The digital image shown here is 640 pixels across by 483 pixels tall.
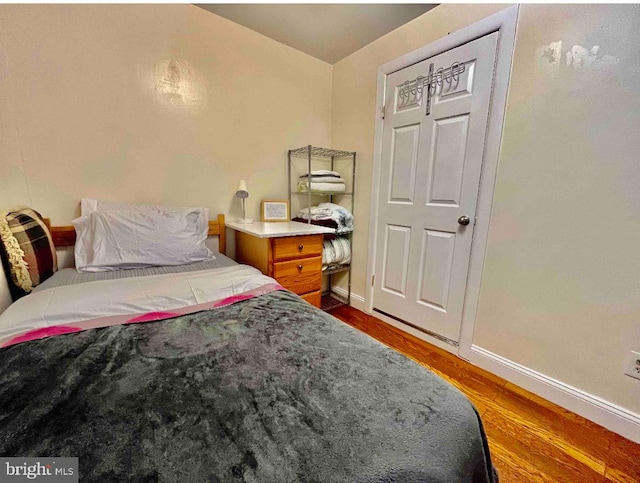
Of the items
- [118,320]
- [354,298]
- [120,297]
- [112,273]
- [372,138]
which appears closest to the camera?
[118,320]

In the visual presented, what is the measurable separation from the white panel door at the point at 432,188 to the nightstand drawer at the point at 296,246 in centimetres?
63

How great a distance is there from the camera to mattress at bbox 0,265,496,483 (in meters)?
0.48

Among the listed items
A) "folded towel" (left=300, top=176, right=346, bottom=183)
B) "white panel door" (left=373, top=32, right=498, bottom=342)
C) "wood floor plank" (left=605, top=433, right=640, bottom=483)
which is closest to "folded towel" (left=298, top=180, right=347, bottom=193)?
"folded towel" (left=300, top=176, right=346, bottom=183)

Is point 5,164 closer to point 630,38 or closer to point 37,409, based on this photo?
point 37,409

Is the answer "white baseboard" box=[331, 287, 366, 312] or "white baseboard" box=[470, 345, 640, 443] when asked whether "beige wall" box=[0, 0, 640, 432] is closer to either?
"white baseboard" box=[470, 345, 640, 443]

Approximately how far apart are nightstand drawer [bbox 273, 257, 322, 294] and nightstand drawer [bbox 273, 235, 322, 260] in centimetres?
4

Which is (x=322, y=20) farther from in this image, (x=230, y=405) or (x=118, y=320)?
(x=230, y=405)

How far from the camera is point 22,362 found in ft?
2.34

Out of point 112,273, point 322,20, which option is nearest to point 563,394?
point 112,273

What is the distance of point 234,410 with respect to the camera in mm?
576

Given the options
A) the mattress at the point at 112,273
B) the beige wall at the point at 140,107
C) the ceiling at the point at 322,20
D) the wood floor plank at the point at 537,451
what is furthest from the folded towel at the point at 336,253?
the ceiling at the point at 322,20

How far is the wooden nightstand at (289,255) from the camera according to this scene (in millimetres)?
1767

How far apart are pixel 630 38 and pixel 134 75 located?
8.43 ft

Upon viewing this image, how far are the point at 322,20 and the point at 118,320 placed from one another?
227 centimetres
